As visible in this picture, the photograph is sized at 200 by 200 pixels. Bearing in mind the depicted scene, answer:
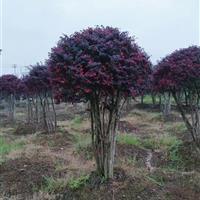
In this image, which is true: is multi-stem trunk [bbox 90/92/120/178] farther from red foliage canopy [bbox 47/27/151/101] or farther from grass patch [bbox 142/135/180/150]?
grass patch [bbox 142/135/180/150]

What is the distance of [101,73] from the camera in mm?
6480

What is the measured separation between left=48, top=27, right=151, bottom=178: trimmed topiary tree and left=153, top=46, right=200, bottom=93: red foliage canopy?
2801mm

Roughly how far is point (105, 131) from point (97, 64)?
1.20 meters

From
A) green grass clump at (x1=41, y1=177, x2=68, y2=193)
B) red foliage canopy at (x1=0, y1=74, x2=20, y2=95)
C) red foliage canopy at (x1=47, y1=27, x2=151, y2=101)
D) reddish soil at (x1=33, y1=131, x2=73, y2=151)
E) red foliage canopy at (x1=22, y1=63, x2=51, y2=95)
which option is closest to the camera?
red foliage canopy at (x1=47, y1=27, x2=151, y2=101)

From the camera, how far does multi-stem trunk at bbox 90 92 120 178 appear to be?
7.09 m

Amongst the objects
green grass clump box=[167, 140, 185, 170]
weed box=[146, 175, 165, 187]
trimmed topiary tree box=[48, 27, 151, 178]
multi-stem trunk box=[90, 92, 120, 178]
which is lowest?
green grass clump box=[167, 140, 185, 170]

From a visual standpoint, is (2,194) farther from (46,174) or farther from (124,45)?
(124,45)

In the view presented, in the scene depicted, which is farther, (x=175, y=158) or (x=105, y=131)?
(x=175, y=158)

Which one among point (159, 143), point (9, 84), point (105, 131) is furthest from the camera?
point (9, 84)

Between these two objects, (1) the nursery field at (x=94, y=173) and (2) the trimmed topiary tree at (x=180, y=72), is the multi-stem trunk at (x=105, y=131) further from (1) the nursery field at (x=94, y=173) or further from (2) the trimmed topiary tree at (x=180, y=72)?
(2) the trimmed topiary tree at (x=180, y=72)

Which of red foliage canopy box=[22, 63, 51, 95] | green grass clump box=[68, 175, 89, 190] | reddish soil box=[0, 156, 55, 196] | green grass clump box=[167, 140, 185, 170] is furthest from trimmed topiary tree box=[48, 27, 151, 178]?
red foliage canopy box=[22, 63, 51, 95]

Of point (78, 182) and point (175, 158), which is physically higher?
point (78, 182)

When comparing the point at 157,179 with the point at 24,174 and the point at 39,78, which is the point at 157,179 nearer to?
the point at 24,174

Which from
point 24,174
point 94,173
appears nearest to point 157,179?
point 94,173
